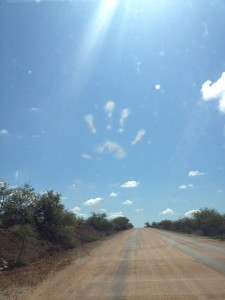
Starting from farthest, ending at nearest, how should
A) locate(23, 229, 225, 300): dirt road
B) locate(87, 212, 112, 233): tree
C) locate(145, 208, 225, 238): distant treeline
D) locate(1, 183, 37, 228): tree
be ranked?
locate(87, 212, 112, 233): tree < locate(145, 208, 225, 238): distant treeline < locate(1, 183, 37, 228): tree < locate(23, 229, 225, 300): dirt road

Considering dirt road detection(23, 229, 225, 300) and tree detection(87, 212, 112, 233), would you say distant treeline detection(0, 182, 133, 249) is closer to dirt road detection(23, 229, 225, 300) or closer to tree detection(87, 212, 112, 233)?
dirt road detection(23, 229, 225, 300)

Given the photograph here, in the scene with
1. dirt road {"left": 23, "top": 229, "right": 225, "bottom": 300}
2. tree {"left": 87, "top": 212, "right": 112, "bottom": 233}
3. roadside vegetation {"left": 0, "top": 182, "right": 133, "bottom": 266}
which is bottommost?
dirt road {"left": 23, "top": 229, "right": 225, "bottom": 300}

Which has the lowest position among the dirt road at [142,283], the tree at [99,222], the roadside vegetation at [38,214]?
the dirt road at [142,283]

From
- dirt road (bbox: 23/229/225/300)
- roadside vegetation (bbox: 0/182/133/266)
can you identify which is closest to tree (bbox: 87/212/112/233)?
roadside vegetation (bbox: 0/182/133/266)

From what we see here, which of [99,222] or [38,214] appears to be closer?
[38,214]

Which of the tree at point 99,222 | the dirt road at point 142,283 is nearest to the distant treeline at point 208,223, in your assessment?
the tree at point 99,222

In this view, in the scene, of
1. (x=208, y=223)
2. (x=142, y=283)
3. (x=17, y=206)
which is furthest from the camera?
(x=208, y=223)

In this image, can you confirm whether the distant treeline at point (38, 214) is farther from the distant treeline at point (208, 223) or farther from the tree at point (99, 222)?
the tree at point (99, 222)

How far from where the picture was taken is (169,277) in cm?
1349

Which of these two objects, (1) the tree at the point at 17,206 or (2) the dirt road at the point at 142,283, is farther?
(1) the tree at the point at 17,206

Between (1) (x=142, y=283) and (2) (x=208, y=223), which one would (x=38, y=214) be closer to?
(1) (x=142, y=283)

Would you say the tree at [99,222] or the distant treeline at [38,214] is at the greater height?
the tree at [99,222]

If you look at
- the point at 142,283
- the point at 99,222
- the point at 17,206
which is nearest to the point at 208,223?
the point at 99,222

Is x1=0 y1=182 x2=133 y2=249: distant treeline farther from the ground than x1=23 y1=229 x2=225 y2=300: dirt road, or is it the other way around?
x1=0 y1=182 x2=133 y2=249: distant treeline
